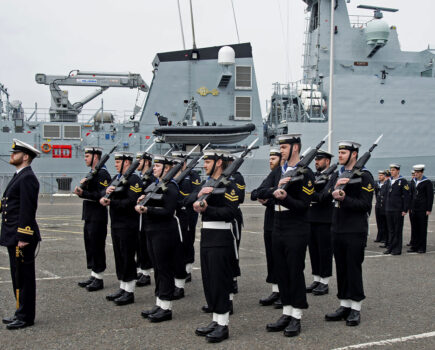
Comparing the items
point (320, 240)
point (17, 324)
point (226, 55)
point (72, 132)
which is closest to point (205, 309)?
point (17, 324)

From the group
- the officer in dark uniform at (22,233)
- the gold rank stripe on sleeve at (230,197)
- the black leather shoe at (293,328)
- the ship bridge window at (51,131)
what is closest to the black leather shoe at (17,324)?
the officer in dark uniform at (22,233)

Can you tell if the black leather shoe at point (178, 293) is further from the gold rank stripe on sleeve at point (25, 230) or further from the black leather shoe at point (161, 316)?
the gold rank stripe on sleeve at point (25, 230)

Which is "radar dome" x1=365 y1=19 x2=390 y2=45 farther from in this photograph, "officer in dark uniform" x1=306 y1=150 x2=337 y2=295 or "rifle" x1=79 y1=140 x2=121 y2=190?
"rifle" x1=79 y1=140 x2=121 y2=190

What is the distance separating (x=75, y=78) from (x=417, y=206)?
1979 centimetres

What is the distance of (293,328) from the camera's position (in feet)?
15.4

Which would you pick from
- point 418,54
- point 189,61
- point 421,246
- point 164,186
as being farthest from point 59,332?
point 418,54

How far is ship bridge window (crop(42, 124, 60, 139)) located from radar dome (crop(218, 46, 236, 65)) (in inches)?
340

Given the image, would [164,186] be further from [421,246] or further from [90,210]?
[421,246]

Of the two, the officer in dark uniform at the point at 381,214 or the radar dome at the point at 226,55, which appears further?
the radar dome at the point at 226,55

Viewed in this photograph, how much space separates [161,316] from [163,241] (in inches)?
31.3

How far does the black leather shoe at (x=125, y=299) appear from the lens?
5777mm

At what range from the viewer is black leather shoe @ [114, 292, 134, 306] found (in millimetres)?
5777

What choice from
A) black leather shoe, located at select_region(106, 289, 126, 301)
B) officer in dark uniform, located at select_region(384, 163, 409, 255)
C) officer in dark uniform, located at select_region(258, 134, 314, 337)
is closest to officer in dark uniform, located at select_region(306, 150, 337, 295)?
officer in dark uniform, located at select_region(258, 134, 314, 337)

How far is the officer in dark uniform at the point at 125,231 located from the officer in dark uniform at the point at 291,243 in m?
1.93
